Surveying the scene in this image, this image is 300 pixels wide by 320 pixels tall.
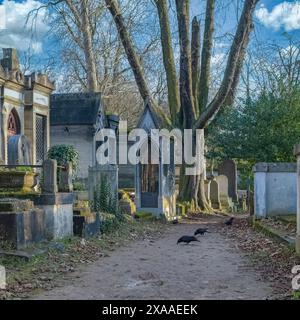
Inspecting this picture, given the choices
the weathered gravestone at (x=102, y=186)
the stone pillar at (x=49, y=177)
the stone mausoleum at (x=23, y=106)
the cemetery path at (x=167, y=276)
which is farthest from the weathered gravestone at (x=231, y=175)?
the stone pillar at (x=49, y=177)

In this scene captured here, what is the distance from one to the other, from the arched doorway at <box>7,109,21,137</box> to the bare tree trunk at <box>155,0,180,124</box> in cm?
624

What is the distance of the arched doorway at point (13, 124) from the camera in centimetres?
1917

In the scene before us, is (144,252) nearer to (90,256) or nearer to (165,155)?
(90,256)

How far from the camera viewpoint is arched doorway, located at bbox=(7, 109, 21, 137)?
1917 cm

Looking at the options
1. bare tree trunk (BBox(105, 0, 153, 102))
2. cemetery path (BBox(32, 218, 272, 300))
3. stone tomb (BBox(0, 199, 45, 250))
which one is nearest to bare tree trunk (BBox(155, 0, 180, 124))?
bare tree trunk (BBox(105, 0, 153, 102))

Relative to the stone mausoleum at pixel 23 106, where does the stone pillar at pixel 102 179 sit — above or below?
below

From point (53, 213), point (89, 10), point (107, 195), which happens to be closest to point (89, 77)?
point (89, 10)

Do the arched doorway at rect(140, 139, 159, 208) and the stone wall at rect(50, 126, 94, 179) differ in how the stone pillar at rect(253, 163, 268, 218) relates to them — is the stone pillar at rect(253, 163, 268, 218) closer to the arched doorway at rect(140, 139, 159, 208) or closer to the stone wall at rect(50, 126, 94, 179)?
the arched doorway at rect(140, 139, 159, 208)

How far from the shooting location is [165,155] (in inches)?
748

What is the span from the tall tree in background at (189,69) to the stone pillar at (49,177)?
31.5ft

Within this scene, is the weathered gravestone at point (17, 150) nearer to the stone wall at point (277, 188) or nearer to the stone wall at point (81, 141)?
the stone wall at point (277, 188)

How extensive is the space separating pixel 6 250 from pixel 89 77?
23.3 metres

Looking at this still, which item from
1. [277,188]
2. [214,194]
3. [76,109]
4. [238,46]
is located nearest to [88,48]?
[76,109]

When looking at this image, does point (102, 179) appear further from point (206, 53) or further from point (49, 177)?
point (206, 53)
